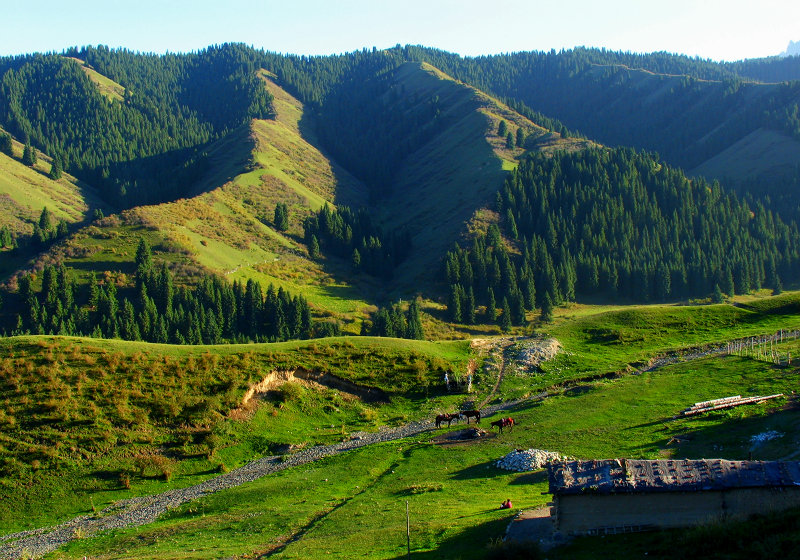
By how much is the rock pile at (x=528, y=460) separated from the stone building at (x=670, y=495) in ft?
44.5

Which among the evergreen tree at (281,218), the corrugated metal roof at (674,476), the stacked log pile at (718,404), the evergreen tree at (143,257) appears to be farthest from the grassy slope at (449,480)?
the evergreen tree at (281,218)

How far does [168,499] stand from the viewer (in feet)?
153

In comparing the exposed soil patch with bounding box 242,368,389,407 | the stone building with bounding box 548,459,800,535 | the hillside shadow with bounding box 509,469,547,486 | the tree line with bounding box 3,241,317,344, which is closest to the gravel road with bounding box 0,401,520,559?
the exposed soil patch with bounding box 242,368,389,407

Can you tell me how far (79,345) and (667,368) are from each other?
2294 inches

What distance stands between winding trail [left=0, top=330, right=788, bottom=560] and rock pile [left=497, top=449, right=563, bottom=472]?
47.9ft

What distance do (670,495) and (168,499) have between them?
111 feet

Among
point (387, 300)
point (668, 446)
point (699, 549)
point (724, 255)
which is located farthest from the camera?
point (724, 255)

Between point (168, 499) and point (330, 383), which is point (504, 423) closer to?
point (330, 383)

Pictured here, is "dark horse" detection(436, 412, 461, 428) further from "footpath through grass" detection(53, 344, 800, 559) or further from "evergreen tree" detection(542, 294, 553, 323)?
"evergreen tree" detection(542, 294, 553, 323)

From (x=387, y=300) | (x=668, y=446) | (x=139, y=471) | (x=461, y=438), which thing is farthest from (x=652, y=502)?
(x=387, y=300)

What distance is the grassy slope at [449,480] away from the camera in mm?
32094

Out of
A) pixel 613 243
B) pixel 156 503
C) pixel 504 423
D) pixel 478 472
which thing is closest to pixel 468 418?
pixel 504 423

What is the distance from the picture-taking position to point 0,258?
138 meters

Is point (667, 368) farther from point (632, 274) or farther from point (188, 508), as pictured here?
point (632, 274)
